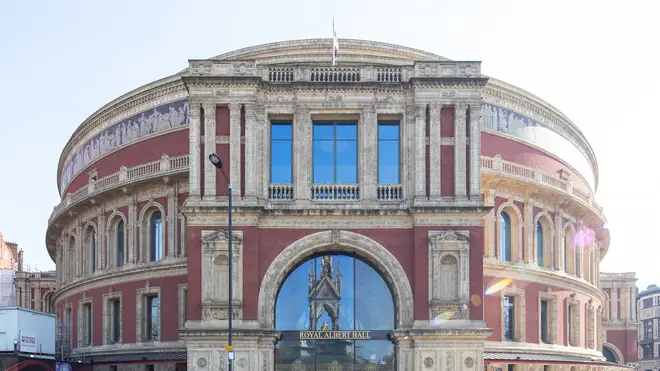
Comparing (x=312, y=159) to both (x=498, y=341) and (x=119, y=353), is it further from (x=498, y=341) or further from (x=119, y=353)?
(x=119, y=353)

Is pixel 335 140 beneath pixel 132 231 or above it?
above

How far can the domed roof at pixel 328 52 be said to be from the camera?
5288 cm

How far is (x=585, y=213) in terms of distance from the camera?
200 ft

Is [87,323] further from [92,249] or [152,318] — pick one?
[152,318]

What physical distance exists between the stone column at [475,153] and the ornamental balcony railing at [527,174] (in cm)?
1351

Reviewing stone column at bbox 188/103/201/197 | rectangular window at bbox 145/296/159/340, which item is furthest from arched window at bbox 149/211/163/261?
stone column at bbox 188/103/201/197

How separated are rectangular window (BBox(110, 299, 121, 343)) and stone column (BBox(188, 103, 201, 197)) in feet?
70.8

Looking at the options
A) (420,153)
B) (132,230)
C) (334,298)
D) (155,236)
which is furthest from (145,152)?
(420,153)

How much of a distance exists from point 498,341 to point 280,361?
18469 millimetres

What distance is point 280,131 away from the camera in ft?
128

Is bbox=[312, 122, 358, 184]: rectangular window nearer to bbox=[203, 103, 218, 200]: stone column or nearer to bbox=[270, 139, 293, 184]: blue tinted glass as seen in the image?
bbox=[270, 139, 293, 184]: blue tinted glass

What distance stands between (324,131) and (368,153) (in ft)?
7.54

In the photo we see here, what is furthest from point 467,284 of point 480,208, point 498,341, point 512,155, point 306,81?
point 512,155

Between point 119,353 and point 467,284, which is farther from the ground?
point 467,284
